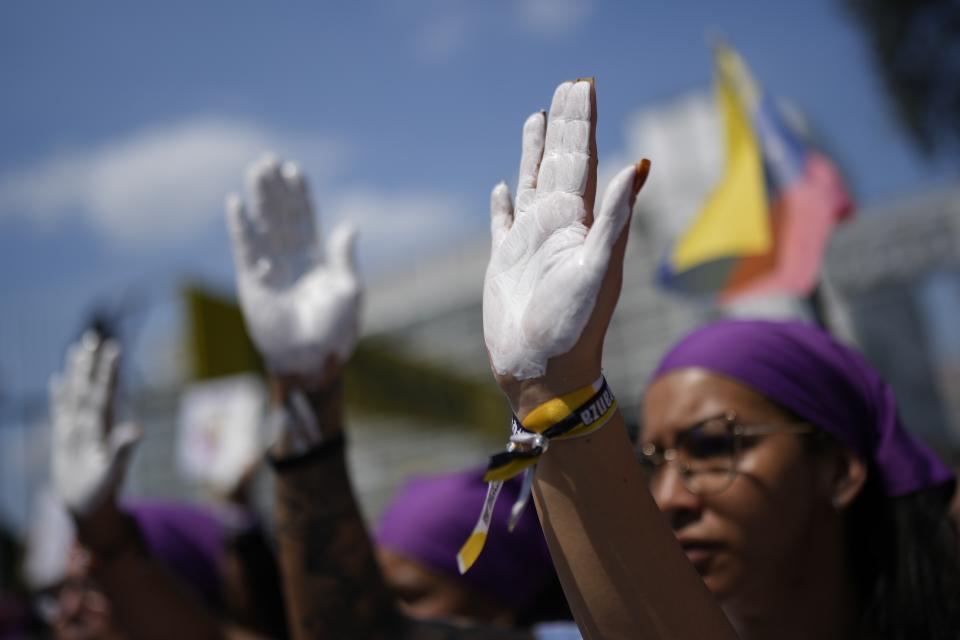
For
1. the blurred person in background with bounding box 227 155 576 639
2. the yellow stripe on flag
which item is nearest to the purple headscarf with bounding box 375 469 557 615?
the blurred person in background with bounding box 227 155 576 639

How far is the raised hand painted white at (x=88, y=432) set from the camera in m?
2.54

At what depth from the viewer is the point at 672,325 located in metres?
15.9

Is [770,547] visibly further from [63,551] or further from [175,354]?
[175,354]

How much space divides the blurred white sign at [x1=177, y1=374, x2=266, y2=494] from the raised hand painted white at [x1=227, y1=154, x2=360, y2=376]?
2304 millimetres

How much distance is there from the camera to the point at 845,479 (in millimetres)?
1755

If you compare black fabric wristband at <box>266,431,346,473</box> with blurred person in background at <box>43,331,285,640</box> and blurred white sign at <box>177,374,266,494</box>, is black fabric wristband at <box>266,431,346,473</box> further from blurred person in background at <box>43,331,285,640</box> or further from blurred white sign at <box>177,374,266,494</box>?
blurred white sign at <box>177,374,266,494</box>

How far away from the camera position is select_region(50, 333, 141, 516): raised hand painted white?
2.54m

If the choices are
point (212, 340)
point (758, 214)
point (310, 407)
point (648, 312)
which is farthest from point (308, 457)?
point (648, 312)

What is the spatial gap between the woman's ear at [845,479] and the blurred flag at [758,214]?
70.2 inches

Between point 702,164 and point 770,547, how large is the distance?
5.89 meters

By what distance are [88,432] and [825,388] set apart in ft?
6.19

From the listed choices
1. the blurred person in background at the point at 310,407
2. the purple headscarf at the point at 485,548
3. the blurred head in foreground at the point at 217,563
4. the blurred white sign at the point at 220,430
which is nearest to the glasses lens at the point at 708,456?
the blurred person in background at the point at 310,407

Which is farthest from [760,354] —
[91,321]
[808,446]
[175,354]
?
[175,354]

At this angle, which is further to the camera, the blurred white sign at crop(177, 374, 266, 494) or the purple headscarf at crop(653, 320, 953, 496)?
the blurred white sign at crop(177, 374, 266, 494)
